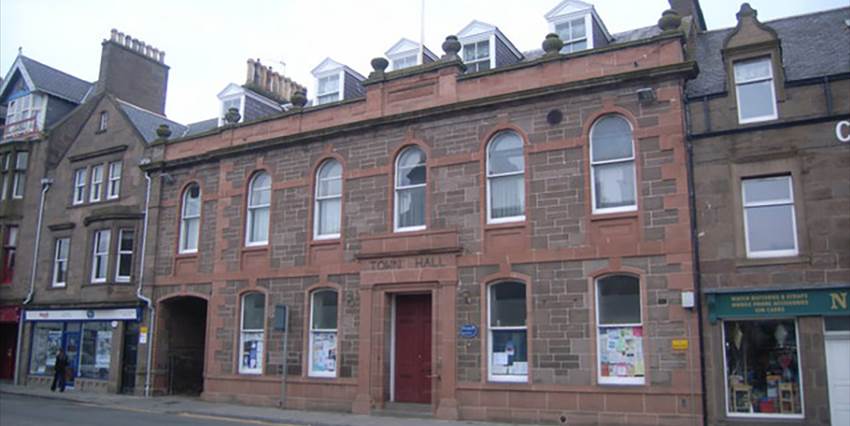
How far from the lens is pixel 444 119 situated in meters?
18.3

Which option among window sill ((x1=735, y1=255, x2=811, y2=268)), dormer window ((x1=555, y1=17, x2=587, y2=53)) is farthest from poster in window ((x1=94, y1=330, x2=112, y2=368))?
window sill ((x1=735, y1=255, x2=811, y2=268))

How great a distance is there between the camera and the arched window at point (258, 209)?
841 inches

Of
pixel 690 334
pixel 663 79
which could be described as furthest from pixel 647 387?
pixel 663 79

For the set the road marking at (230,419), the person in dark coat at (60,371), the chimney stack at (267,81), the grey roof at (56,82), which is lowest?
the road marking at (230,419)

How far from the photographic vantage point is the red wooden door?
58.5 ft

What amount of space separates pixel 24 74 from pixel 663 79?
27.3m

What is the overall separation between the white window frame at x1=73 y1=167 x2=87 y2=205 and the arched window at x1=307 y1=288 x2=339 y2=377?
41.7 feet

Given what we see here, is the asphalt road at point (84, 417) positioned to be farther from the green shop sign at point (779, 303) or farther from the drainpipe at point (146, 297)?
the green shop sign at point (779, 303)

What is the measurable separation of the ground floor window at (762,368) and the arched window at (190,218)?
52.5 ft

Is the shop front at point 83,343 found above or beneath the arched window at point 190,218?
beneath

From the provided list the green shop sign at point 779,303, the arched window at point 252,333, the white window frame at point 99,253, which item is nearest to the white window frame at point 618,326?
the green shop sign at point 779,303

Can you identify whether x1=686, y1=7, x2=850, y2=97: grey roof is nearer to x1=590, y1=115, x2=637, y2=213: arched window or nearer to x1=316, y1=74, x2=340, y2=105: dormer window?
x1=590, y1=115, x2=637, y2=213: arched window

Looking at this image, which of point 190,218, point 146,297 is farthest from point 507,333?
point 146,297

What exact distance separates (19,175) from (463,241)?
71.1 feet
